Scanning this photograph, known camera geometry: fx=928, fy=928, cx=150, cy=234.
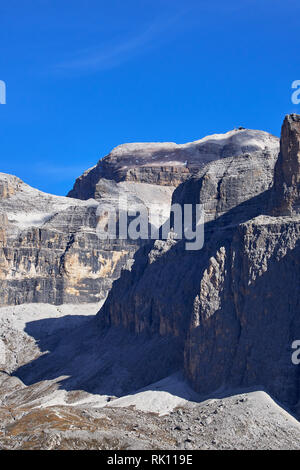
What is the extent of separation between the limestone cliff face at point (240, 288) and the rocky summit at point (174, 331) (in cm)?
12

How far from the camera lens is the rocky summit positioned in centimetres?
6638

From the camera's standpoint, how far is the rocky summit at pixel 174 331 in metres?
66.4

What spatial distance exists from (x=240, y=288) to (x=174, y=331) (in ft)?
42.5

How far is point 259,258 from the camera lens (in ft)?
245

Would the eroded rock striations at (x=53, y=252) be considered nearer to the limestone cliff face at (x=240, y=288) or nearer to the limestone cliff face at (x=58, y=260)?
the limestone cliff face at (x=58, y=260)

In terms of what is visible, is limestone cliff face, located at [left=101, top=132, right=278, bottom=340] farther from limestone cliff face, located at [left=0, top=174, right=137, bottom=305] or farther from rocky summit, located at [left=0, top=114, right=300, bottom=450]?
limestone cliff face, located at [left=0, top=174, right=137, bottom=305]

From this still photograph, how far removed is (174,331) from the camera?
86938 millimetres

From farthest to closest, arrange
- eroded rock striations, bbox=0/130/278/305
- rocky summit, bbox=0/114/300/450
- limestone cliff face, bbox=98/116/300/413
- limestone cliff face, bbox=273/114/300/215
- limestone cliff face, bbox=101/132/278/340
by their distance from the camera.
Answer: eroded rock striations, bbox=0/130/278/305 < limestone cliff face, bbox=101/132/278/340 < limestone cliff face, bbox=273/114/300/215 < limestone cliff face, bbox=98/116/300/413 < rocky summit, bbox=0/114/300/450

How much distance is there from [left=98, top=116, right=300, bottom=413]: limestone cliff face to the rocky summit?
0.12m

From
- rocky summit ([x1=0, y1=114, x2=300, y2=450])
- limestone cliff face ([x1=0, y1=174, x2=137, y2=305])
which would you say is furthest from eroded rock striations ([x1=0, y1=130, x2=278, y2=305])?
rocky summit ([x1=0, y1=114, x2=300, y2=450])

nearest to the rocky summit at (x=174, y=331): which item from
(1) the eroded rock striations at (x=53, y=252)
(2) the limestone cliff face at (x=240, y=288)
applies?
(2) the limestone cliff face at (x=240, y=288)

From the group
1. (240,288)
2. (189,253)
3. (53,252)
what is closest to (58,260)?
(53,252)

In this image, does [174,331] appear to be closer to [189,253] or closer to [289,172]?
[189,253]

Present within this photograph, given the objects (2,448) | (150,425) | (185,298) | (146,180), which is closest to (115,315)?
(185,298)
